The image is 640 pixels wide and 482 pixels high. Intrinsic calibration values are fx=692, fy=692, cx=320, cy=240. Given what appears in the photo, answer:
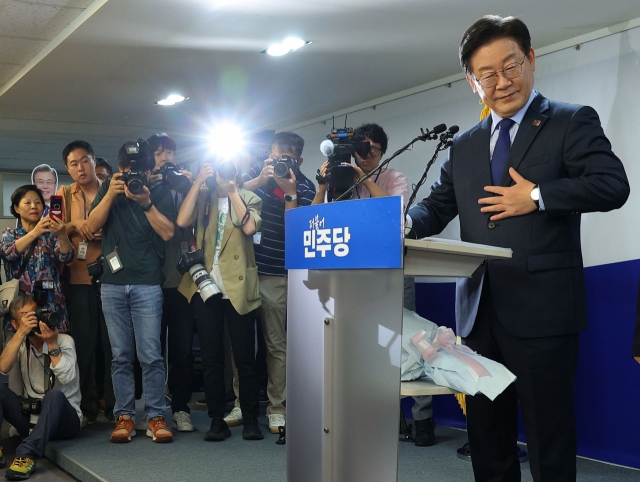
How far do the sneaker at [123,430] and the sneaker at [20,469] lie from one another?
432 mm

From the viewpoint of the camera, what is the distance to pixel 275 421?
3.76 m

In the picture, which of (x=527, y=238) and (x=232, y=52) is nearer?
(x=527, y=238)

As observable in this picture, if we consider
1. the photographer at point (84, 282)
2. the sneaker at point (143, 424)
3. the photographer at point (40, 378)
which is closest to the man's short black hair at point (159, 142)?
the photographer at point (84, 282)

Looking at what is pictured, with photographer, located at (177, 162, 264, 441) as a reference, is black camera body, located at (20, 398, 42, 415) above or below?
below

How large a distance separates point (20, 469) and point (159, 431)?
680mm

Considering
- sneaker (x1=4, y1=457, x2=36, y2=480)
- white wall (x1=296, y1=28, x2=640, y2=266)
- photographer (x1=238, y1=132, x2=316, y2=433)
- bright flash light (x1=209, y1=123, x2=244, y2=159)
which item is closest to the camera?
sneaker (x1=4, y1=457, x2=36, y2=480)

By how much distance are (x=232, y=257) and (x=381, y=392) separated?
215 cm

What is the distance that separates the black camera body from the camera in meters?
3.72

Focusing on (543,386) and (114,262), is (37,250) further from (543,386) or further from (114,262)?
(543,386)

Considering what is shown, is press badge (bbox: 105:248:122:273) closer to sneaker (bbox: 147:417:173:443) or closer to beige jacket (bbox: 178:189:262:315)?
beige jacket (bbox: 178:189:262:315)

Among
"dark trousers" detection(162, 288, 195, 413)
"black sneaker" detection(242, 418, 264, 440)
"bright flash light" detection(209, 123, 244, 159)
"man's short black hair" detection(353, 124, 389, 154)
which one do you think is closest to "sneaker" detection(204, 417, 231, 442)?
"black sneaker" detection(242, 418, 264, 440)

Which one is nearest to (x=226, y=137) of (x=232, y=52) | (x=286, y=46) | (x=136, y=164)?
(x=232, y=52)

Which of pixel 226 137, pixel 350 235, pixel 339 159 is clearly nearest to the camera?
pixel 350 235

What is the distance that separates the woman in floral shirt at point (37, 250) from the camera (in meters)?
3.89
